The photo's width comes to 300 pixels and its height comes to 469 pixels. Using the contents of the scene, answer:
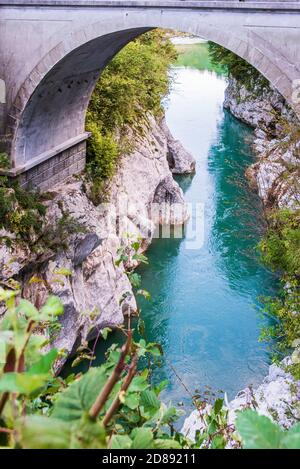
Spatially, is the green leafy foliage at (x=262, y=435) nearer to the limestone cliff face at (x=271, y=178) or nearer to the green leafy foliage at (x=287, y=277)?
the limestone cliff face at (x=271, y=178)

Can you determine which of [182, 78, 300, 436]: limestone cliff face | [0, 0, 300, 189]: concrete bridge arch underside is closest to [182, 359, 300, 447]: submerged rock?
Answer: [182, 78, 300, 436]: limestone cliff face

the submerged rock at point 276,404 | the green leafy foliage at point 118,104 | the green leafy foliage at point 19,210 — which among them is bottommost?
the submerged rock at point 276,404

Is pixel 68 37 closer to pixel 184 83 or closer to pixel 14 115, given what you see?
pixel 14 115

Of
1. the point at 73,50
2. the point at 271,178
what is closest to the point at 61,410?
the point at 73,50

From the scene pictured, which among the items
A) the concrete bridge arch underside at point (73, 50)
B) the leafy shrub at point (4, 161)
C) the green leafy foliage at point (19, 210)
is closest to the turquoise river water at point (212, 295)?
the green leafy foliage at point (19, 210)

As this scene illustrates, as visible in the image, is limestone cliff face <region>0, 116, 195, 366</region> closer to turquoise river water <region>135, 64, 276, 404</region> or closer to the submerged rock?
turquoise river water <region>135, 64, 276, 404</region>

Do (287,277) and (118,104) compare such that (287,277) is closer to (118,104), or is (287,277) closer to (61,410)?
(61,410)

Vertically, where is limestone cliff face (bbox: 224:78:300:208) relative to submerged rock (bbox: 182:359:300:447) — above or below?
above
